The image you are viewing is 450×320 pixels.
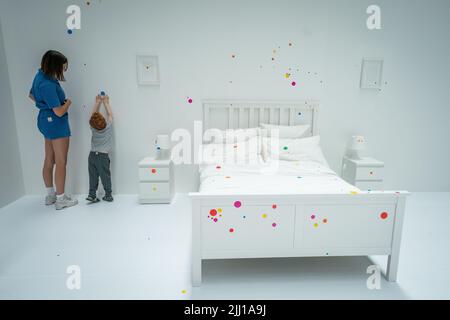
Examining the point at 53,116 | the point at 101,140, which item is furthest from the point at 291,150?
the point at 53,116

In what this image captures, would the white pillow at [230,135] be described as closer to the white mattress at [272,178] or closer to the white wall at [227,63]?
the white wall at [227,63]

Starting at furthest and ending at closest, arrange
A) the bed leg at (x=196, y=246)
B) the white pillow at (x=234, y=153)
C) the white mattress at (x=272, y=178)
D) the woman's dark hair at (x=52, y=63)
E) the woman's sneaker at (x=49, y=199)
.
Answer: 1. the woman's sneaker at (x=49, y=199)
2. the white pillow at (x=234, y=153)
3. the woman's dark hair at (x=52, y=63)
4. the white mattress at (x=272, y=178)
5. the bed leg at (x=196, y=246)

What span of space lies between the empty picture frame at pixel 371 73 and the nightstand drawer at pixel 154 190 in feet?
8.62

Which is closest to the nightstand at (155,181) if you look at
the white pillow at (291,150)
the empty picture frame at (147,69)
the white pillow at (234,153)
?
the white pillow at (234,153)

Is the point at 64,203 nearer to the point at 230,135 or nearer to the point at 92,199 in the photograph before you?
the point at 92,199

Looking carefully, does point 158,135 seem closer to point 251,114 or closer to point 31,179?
point 251,114

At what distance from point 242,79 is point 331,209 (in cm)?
213

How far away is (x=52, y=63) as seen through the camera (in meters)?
2.91

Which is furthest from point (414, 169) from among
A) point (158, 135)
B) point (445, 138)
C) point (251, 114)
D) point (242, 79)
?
point (158, 135)

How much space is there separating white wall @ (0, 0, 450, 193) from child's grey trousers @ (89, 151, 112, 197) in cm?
25

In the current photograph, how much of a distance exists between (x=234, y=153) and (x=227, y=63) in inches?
44.2

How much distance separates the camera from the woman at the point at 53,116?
2.92m

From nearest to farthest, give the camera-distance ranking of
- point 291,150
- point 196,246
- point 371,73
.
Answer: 1. point 196,246
2. point 291,150
3. point 371,73

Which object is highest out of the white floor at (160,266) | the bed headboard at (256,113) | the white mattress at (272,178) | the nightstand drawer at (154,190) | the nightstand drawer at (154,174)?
the bed headboard at (256,113)
